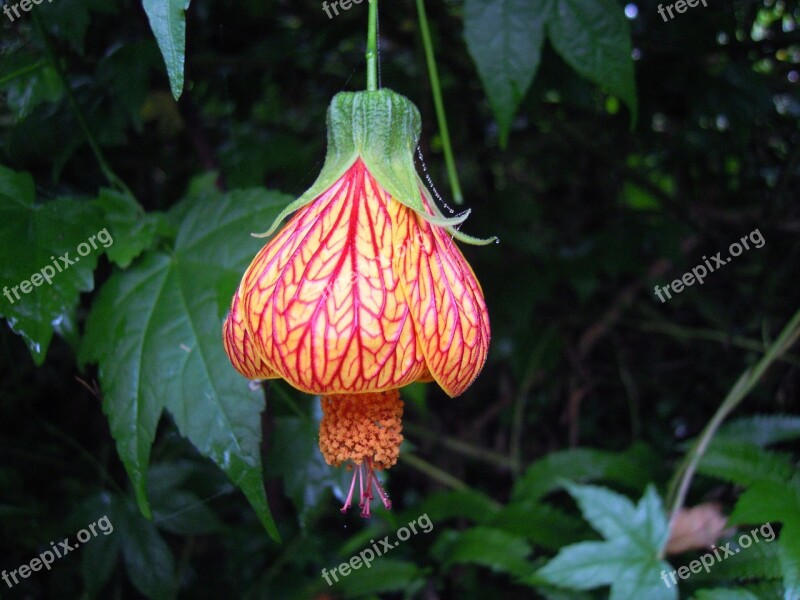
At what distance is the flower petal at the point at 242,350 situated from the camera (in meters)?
0.58

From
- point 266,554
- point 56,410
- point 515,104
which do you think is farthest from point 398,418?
point 56,410

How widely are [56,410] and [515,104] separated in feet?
3.36

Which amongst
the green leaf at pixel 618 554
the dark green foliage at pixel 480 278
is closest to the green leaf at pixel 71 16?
the dark green foliage at pixel 480 278

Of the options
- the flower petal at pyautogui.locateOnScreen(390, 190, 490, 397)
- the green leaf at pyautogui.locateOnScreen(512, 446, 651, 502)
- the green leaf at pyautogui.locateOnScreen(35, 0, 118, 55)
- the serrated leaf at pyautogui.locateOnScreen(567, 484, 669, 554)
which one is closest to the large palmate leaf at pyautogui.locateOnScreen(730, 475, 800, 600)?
the serrated leaf at pyautogui.locateOnScreen(567, 484, 669, 554)

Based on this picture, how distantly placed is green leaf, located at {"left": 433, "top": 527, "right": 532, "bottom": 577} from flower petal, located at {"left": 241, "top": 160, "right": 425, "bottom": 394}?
0.54m

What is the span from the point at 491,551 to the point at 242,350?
613 millimetres

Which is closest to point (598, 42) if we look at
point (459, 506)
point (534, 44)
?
point (534, 44)

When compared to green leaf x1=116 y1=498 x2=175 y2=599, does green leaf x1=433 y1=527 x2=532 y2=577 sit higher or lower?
lower

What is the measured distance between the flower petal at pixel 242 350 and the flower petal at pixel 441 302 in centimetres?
14

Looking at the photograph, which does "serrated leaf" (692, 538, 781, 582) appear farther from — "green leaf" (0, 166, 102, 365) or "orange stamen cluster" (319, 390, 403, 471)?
"green leaf" (0, 166, 102, 365)

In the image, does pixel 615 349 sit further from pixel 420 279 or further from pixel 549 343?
pixel 420 279

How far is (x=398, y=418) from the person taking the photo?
607 mm

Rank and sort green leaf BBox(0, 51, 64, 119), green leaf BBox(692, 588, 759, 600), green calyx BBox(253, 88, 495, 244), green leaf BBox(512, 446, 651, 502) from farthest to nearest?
green leaf BBox(512, 446, 651, 502), green leaf BBox(0, 51, 64, 119), green leaf BBox(692, 588, 759, 600), green calyx BBox(253, 88, 495, 244)

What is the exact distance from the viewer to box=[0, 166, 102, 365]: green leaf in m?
0.69
